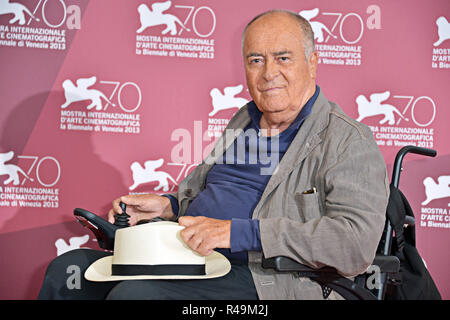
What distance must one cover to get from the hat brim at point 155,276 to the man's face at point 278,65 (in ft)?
1.98

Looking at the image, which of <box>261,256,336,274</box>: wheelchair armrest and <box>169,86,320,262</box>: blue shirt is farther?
<box>169,86,320,262</box>: blue shirt

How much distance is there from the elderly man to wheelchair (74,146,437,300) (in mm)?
31

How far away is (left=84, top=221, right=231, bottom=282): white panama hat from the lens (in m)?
1.31

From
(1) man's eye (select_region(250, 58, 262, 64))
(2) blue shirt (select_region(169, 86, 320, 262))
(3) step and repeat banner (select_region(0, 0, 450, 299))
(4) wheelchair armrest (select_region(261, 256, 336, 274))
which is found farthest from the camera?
(3) step and repeat banner (select_region(0, 0, 450, 299))

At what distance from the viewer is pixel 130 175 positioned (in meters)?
2.74

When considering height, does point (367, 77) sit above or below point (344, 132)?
above

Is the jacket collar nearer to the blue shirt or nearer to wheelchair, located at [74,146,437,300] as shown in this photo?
the blue shirt

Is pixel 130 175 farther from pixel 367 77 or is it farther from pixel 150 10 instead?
→ pixel 367 77

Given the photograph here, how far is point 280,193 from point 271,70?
478 mm

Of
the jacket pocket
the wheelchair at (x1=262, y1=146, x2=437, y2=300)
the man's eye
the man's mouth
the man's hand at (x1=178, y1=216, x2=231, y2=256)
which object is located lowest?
the wheelchair at (x1=262, y1=146, x2=437, y2=300)

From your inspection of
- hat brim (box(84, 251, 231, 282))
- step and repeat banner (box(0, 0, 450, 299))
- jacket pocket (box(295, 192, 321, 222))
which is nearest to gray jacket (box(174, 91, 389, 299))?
jacket pocket (box(295, 192, 321, 222))

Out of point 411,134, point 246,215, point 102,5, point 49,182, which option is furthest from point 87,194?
point 411,134

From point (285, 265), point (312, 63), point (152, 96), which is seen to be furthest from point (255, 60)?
point (152, 96)

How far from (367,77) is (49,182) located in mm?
2048
